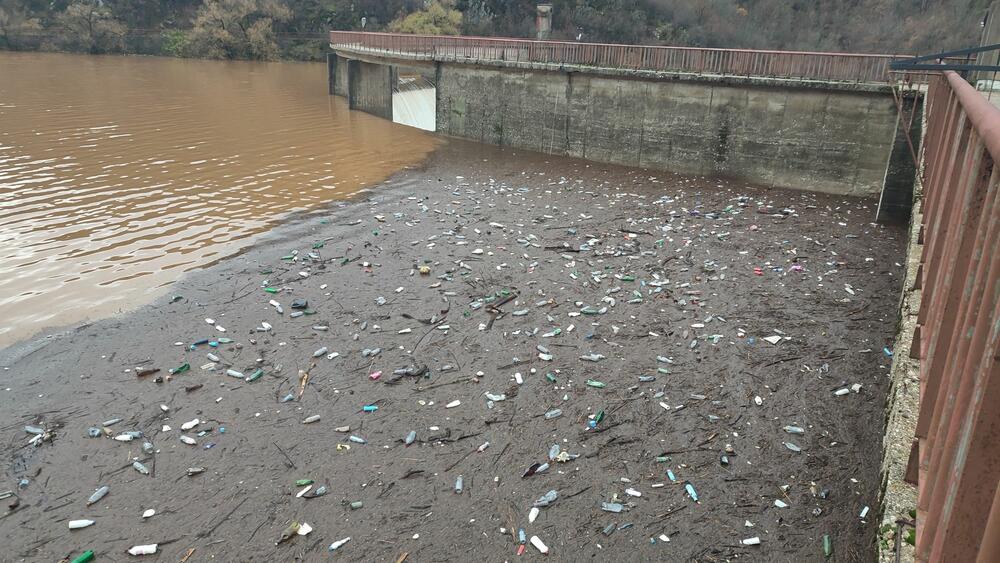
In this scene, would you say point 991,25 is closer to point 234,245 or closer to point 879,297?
point 879,297

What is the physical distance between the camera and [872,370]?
876cm

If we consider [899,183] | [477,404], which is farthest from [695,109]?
[477,404]

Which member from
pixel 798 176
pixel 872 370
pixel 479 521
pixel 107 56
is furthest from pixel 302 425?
pixel 107 56

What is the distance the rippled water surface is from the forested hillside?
2695 cm

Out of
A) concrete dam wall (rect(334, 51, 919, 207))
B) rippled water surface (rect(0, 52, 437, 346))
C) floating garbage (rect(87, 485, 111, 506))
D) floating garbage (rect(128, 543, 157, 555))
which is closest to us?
floating garbage (rect(128, 543, 157, 555))

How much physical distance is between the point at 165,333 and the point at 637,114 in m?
18.9

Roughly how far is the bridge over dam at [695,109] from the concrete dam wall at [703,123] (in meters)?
0.04

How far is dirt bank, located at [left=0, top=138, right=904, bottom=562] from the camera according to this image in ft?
20.0

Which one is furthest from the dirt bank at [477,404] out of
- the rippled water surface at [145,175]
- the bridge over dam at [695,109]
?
the bridge over dam at [695,109]

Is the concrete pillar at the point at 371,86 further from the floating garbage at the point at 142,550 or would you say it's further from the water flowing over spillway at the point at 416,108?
the floating garbage at the point at 142,550

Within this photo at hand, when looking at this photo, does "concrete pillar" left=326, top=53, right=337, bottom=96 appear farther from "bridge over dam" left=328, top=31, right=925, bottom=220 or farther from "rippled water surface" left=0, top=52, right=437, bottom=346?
"bridge over dam" left=328, top=31, right=925, bottom=220

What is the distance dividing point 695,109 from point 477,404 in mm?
18026

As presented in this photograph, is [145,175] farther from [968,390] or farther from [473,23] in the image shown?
[473,23]

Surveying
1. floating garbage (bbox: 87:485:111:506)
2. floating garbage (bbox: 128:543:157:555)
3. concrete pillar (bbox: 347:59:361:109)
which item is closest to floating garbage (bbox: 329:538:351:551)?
floating garbage (bbox: 128:543:157:555)
